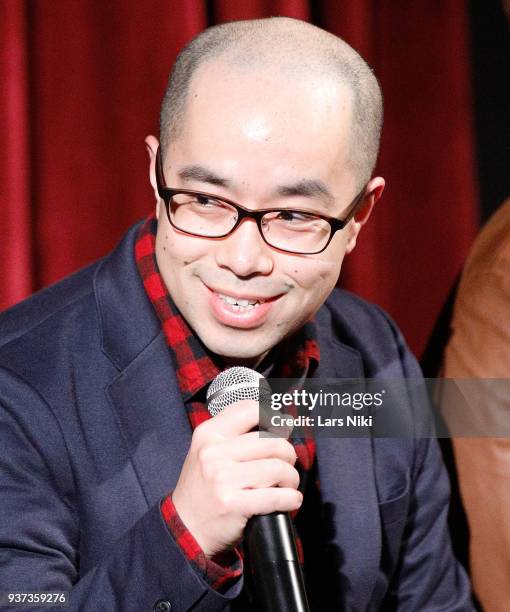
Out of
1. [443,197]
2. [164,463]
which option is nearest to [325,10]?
[443,197]

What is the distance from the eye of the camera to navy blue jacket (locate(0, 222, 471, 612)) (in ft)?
3.22

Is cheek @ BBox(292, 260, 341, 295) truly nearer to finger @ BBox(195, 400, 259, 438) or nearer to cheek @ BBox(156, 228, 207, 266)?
cheek @ BBox(156, 228, 207, 266)

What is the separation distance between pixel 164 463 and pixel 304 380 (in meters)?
0.30

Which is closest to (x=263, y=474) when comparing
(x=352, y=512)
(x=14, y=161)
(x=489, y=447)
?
(x=352, y=512)

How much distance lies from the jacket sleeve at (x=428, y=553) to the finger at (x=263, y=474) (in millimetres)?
569

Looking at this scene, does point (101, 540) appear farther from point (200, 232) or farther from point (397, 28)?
point (397, 28)

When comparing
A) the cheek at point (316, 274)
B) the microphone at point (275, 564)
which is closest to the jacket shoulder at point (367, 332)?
the cheek at point (316, 274)

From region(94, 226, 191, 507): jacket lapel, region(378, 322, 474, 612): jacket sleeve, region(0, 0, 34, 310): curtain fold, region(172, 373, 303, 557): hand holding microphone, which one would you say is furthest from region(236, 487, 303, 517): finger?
region(0, 0, 34, 310): curtain fold

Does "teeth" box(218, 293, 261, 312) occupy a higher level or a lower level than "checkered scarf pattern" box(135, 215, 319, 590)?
higher

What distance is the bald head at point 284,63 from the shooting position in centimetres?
104

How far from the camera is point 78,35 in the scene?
4.83 ft

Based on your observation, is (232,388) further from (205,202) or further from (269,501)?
(205,202)

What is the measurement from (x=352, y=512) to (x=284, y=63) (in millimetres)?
634

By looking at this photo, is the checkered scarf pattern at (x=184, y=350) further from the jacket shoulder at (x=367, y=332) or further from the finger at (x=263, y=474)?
the finger at (x=263, y=474)
